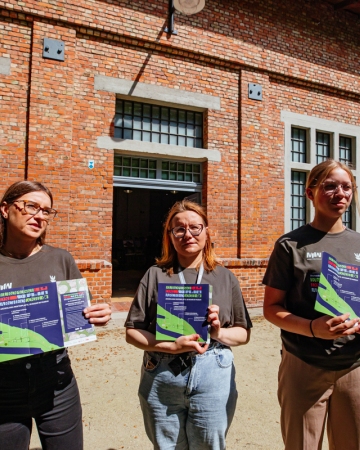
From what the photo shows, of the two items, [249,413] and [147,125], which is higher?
[147,125]

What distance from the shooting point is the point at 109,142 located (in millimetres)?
6867

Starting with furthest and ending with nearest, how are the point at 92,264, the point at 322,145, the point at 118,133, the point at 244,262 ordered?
1. the point at 322,145
2. the point at 244,262
3. the point at 118,133
4. the point at 92,264

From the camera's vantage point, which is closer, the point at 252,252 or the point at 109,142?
the point at 109,142

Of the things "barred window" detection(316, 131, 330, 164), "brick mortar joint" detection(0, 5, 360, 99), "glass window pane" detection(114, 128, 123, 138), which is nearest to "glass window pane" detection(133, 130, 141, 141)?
"glass window pane" detection(114, 128, 123, 138)

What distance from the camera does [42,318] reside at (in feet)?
5.35

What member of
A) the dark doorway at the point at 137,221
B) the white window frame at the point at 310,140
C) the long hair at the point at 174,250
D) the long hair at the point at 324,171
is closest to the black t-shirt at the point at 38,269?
the long hair at the point at 174,250

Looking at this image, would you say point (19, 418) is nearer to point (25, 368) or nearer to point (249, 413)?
point (25, 368)

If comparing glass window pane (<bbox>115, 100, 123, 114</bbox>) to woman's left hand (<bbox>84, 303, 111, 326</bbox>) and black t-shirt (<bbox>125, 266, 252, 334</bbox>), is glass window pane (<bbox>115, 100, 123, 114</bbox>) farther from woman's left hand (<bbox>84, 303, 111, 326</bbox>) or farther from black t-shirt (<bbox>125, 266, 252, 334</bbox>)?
woman's left hand (<bbox>84, 303, 111, 326</bbox>)

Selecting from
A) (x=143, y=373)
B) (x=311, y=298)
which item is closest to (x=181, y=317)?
(x=143, y=373)

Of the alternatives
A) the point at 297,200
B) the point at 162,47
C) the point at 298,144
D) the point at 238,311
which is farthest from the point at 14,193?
the point at 298,144

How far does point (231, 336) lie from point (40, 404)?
109 centimetres

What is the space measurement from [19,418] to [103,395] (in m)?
2.23

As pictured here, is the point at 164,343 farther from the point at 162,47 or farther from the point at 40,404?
the point at 162,47

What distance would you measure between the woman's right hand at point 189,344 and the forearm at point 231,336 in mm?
110
